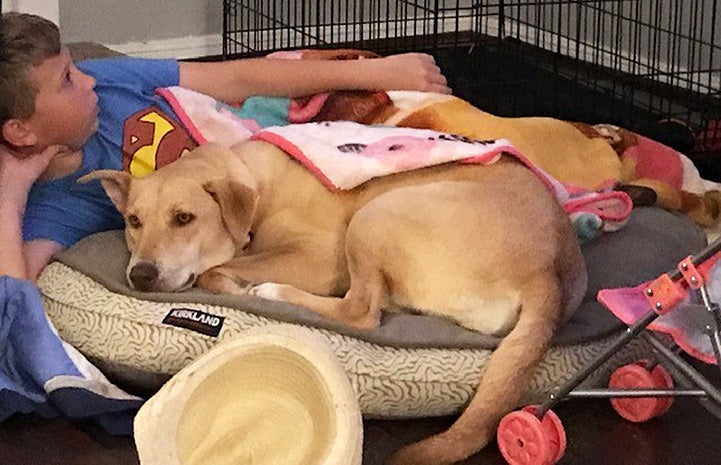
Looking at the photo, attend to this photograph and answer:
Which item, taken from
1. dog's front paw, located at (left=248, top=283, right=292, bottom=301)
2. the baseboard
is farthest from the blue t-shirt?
the baseboard

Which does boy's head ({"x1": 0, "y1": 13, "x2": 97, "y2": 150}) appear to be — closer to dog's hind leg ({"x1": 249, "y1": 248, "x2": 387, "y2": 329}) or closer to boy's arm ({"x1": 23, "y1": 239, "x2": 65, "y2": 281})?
boy's arm ({"x1": 23, "y1": 239, "x2": 65, "y2": 281})

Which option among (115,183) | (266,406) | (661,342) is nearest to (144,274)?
(115,183)

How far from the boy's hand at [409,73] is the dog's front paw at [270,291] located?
2.55ft

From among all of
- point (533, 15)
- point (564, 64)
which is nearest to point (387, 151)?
point (564, 64)

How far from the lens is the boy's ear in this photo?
8.11 feet

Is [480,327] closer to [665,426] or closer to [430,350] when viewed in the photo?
[430,350]

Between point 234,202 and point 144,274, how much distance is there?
23cm

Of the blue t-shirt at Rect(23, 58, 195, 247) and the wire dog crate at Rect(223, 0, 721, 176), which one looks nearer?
the blue t-shirt at Rect(23, 58, 195, 247)

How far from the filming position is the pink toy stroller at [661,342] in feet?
6.04

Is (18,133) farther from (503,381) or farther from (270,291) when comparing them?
(503,381)

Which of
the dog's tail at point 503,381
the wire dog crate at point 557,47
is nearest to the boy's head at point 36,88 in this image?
the dog's tail at point 503,381

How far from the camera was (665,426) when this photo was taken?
7.23 ft

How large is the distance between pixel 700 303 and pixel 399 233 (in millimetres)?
589

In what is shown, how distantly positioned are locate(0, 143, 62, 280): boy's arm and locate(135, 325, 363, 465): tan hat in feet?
2.41
